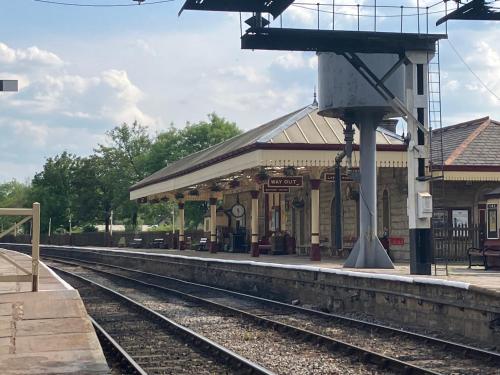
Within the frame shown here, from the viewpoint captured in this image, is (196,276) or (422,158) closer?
(422,158)

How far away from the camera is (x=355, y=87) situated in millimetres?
20688

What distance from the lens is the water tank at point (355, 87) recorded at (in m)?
20.6

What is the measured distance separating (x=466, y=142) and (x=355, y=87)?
7.31m

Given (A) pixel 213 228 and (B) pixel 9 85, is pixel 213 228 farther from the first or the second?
(B) pixel 9 85

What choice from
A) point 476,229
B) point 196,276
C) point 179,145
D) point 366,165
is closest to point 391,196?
point 476,229

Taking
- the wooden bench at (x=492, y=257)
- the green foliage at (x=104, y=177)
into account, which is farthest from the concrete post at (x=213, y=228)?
the green foliage at (x=104, y=177)

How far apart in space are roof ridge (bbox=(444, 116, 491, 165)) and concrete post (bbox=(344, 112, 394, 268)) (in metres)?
4.25

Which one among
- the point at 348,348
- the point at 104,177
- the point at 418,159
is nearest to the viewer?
the point at 348,348

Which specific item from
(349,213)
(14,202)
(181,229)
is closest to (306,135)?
(349,213)

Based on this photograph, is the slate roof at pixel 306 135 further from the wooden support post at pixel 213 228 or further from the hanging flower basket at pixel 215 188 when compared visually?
the wooden support post at pixel 213 228

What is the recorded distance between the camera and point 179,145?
77750 millimetres

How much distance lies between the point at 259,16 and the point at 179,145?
201 ft

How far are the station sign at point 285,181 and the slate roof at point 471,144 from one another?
4.45 metres

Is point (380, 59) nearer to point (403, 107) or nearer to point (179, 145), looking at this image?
point (403, 107)
